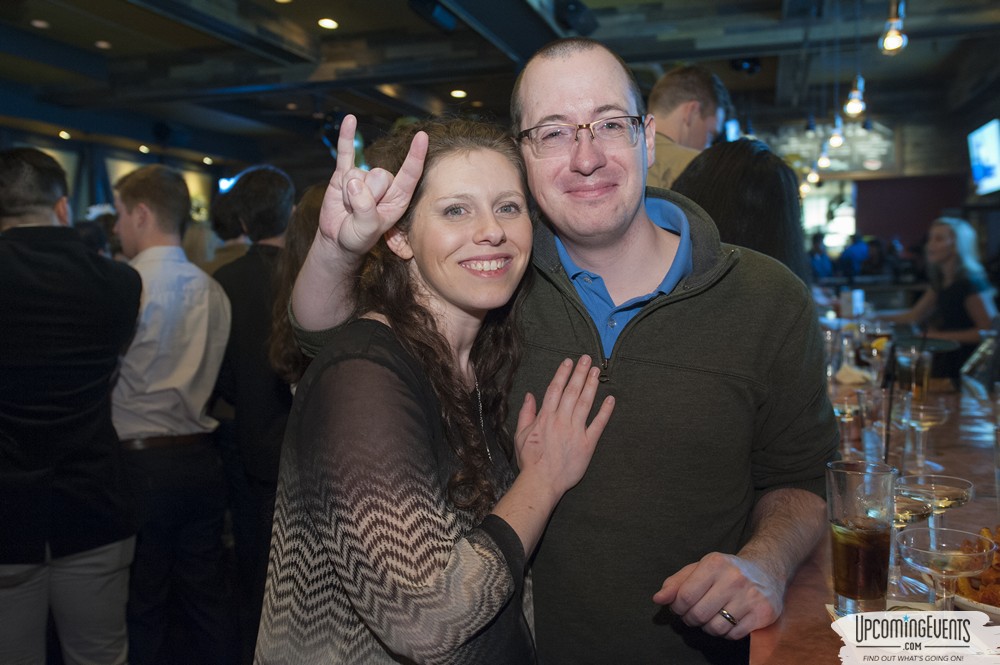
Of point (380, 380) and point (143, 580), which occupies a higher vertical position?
point (380, 380)

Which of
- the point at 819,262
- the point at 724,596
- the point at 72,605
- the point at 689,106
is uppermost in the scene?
the point at 689,106

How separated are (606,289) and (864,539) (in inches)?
26.5

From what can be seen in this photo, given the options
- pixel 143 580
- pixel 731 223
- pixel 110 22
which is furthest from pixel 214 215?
pixel 110 22

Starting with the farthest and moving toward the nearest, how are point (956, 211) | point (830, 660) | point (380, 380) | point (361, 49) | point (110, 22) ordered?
1. point (956, 211)
2. point (361, 49)
3. point (110, 22)
4. point (380, 380)
5. point (830, 660)

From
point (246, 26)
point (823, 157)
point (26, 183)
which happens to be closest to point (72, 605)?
point (26, 183)

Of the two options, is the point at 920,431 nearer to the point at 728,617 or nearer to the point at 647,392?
the point at 647,392

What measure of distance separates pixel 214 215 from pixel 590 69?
2.73 metres

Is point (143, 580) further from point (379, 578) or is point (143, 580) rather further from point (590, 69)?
point (590, 69)

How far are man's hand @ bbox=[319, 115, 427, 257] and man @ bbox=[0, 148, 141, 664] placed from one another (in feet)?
5.03

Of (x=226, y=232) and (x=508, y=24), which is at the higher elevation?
(x=508, y=24)

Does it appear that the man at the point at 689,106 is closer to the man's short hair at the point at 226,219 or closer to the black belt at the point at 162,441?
the man's short hair at the point at 226,219

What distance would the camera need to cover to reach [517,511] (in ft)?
4.33

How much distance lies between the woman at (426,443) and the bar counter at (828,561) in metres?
0.38

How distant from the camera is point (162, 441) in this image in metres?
3.07
